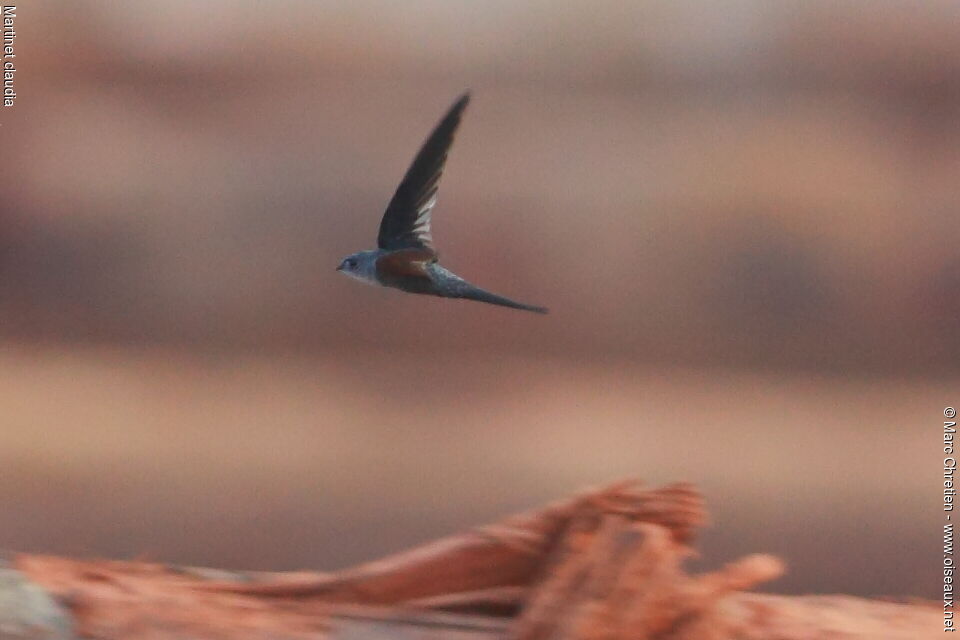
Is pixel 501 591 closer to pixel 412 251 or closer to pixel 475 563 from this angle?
pixel 475 563

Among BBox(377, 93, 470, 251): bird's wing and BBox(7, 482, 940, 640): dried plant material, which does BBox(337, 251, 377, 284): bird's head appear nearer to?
BBox(377, 93, 470, 251): bird's wing

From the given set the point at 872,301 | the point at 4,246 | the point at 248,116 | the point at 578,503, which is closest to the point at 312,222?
the point at 248,116

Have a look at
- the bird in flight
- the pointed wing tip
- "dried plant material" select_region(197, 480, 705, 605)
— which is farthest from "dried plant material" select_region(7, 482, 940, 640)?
the pointed wing tip

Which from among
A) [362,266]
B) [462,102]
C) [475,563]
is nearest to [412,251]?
[362,266]

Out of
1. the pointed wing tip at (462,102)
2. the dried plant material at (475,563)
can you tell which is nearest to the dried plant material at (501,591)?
the dried plant material at (475,563)

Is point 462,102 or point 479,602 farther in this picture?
point 479,602

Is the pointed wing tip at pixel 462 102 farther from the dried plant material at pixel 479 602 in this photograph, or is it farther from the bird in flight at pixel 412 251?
the dried plant material at pixel 479 602
